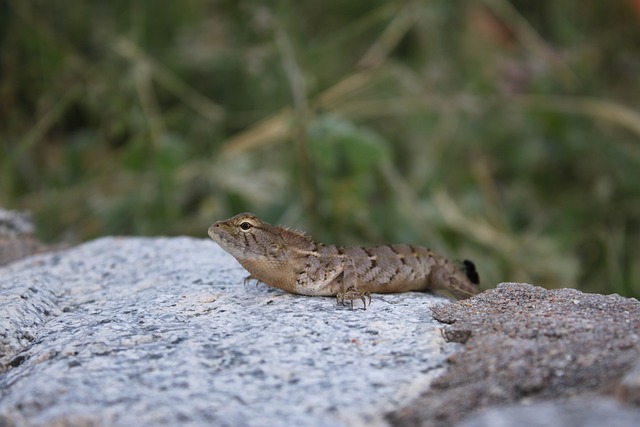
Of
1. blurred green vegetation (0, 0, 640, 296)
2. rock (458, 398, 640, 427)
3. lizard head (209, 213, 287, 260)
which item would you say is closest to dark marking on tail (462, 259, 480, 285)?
lizard head (209, 213, 287, 260)

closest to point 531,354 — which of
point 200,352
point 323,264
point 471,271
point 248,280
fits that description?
point 200,352

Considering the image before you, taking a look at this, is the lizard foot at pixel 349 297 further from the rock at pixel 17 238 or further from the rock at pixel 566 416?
the rock at pixel 17 238

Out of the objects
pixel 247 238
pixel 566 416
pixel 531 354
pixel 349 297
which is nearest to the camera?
pixel 566 416

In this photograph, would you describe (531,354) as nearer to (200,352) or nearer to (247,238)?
(200,352)

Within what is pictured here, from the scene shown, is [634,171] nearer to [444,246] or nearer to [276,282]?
[444,246]

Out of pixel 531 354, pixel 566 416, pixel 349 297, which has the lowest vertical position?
pixel 566 416

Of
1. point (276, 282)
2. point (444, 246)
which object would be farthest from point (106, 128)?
point (276, 282)

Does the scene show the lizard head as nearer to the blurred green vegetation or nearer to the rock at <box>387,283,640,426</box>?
the rock at <box>387,283,640,426</box>
